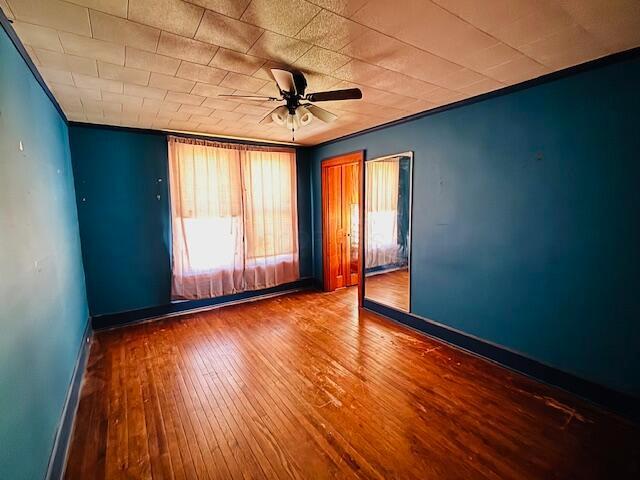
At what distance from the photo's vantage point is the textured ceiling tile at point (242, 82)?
213 centimetres

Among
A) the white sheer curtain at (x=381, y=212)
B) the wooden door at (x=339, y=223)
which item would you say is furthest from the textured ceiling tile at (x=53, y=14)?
the wooden door at (x=339, y=223)

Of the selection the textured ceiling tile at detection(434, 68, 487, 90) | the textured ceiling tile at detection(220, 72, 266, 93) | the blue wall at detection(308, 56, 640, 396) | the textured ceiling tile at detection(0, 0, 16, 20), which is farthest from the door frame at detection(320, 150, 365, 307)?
the textured ceiling tile at detection(0, 0, 16, 20)

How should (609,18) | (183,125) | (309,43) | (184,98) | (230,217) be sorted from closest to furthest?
(609,18) < (309,43) < (184,98) < (183,125) < (230,217)

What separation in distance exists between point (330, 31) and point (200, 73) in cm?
104

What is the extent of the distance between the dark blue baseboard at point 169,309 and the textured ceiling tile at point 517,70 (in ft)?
12.9

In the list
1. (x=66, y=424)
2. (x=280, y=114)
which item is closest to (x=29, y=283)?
(x=66, y=424)

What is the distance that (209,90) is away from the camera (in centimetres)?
240

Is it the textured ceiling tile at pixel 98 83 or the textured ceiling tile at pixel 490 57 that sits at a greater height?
the textured ceiling tile at pixel 98 83

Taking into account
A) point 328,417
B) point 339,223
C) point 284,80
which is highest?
point 284,80

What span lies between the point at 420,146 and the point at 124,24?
279 centimetres

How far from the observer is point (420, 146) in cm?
327

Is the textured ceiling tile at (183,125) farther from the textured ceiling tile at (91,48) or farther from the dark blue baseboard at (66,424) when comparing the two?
the dark blue baseboard at (66,424)

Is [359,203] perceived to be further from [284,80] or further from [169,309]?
[169,309]

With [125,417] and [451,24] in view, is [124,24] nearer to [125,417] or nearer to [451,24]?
[451,24]
